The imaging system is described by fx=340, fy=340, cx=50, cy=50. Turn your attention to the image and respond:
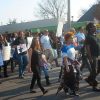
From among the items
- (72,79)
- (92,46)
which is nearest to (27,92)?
(72,79)

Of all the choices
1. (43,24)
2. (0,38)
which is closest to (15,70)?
(0,38)

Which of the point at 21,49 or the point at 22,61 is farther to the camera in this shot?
the point at 22,61

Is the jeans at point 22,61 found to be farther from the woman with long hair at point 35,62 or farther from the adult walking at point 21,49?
the woman with long hair at point 35,62

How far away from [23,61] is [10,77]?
964mm

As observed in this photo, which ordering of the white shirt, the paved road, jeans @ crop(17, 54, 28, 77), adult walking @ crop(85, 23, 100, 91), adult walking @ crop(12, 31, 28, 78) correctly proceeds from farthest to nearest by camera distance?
the white shirt, jeans @ crop(17, 54, 28, 77), adult walking @ crop(12, 31, 28, 78), adult walking @ crop(85, 23, 100, 91), the paved road

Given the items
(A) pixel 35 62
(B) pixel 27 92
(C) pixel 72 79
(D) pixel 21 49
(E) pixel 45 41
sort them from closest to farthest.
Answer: (C) pixel 72 79, (A) pixel 35 62, (B) pixel 27 92, (D) pixel 21 49, (E) pixel 45 41

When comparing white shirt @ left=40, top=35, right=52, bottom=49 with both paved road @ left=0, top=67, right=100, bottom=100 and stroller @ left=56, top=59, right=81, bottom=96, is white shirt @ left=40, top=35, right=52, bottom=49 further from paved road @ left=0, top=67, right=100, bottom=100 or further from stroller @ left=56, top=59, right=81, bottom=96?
stroller @ left=56, top=59, right=81, bottom=96

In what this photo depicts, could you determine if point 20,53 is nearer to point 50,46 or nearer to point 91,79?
point 50,46

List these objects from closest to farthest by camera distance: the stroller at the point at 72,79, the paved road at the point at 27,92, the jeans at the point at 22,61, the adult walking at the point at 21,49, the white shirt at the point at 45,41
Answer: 1. the stroller at the point at 72,79
2. the paved road at the point at 27,92
3. the adult walking at the point at 21,49
4. the jeans at the point at 22,61
5. the white shirt at the point at 45,41

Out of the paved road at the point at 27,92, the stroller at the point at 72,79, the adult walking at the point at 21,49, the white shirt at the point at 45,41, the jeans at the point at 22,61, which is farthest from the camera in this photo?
the white shirt at the point at 45,41

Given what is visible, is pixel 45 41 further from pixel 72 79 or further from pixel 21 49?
pixel 72 79

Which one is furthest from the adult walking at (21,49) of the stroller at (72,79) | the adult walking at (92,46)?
the stroller at (72,79)

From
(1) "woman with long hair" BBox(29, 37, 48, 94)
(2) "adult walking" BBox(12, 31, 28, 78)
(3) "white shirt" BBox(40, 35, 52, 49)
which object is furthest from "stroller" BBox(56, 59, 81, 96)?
(3) "white shirt" BBox(40, 35, 52, 49)

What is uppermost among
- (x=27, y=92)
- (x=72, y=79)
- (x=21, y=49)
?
(x=21, y=49)
